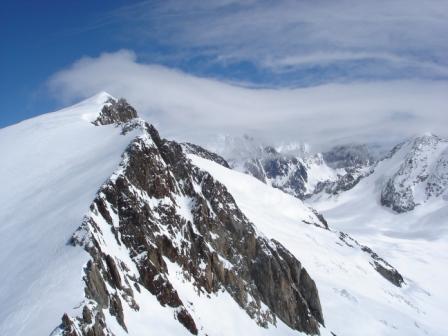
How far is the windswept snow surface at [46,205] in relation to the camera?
204 ft

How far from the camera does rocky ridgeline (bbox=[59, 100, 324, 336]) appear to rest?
71125 millimetres

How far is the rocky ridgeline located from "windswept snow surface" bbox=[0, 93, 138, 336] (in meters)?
1.99

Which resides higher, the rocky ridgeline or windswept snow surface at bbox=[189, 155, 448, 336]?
the rocky ridgeline

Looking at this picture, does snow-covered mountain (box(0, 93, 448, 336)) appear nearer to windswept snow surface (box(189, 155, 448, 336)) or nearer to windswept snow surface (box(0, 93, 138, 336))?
windswept snow surface (box(0, 93, 138, 336))

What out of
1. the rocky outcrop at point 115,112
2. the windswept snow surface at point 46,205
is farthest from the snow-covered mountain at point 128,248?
the rocky outcrop at point 115,112

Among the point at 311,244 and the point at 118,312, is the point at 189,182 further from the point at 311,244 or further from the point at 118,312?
the point at 311,244

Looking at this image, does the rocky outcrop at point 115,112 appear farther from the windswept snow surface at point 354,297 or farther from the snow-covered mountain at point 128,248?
the windswept snow surface at point 354,297

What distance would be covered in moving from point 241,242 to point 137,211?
32.3m

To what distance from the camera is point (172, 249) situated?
90625 millimetres

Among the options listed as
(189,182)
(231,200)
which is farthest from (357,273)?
(189,182)

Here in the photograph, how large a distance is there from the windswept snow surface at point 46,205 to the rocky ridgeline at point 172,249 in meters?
1.99

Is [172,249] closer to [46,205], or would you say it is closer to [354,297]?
[46,205]

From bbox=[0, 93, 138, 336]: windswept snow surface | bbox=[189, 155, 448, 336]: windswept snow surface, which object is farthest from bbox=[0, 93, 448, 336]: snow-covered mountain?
bbox=[189, 155, 448, 336]: windswept snow surface

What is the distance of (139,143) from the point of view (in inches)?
3755
